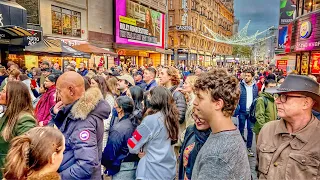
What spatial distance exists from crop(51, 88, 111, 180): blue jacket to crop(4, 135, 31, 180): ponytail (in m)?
0.75

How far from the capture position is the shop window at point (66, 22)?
19.0 metres

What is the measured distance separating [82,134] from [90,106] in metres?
0.30

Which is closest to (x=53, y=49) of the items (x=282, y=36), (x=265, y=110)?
(x=265, y=110)

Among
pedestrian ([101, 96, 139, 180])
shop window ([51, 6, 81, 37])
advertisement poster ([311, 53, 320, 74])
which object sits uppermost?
shop window ([51, 6, 81, 37])

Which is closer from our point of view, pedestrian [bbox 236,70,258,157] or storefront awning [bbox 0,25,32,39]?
pedestrian [bbox 236,70,258,157]

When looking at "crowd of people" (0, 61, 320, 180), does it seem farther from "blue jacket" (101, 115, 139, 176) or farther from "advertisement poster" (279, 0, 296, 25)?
"advertisement poster" (279, 0, 296, 25)

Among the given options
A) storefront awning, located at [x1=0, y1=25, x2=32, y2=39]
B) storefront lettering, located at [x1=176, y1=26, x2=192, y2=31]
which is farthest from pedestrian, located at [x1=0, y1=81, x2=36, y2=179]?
storefront lettering, located at [x1=176, y1=26, x2=192, y2=31]

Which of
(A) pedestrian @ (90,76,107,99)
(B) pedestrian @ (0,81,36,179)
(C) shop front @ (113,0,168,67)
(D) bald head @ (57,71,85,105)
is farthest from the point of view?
(C) shop front @ (113,0,168,67)

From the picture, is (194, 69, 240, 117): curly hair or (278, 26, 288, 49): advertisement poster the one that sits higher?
(278, 26, 288, 49): advertisement poster

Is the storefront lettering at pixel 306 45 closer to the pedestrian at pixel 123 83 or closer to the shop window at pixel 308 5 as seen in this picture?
the shop window at pixel 308 5

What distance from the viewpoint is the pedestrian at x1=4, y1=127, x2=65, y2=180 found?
5.05ft

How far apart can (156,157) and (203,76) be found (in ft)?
5.24

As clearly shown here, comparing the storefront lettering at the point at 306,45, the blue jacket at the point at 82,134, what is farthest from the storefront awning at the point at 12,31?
the storefront lettering at the point at 306,45

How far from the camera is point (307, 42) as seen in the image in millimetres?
14719
